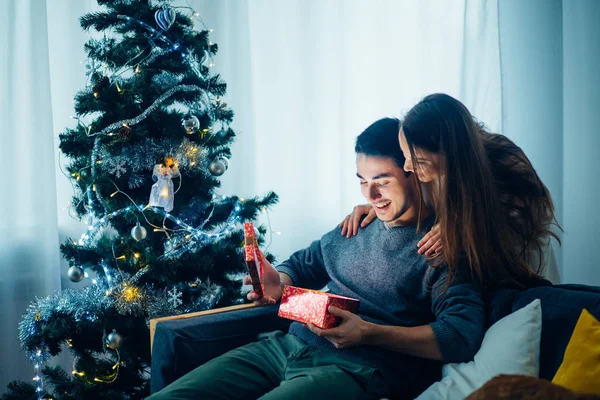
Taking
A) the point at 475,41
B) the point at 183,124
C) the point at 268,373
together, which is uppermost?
the point at 475,41

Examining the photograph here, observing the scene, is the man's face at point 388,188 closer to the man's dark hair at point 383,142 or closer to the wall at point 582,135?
the man's dark hair at point 383,142

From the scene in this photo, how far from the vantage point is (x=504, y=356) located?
4.18ft

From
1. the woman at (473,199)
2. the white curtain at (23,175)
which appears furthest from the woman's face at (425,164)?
the white curtain at (23,175)

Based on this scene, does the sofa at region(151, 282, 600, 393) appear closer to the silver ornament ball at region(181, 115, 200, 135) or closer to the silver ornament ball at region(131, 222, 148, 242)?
the silver ornament ball at region(131, 222, 148, 242)

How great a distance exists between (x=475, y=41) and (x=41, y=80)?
2136mm

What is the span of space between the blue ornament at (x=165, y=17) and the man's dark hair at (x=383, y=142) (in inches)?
31.7

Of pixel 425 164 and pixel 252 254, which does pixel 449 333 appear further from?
pixel 252 254

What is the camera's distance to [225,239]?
2158 mm

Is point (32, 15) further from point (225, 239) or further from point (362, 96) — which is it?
point (362, 96)

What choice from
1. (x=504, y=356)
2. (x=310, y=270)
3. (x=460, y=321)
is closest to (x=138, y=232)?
(x=310, y=270)

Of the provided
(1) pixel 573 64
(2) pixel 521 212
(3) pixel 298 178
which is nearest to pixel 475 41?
(1) pixel 573 64

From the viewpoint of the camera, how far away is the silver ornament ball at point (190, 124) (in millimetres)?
1985

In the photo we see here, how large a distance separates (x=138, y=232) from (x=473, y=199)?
1115mm

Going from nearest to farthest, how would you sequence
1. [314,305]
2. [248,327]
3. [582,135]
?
[314,305] < [248,327] < [582,135]
